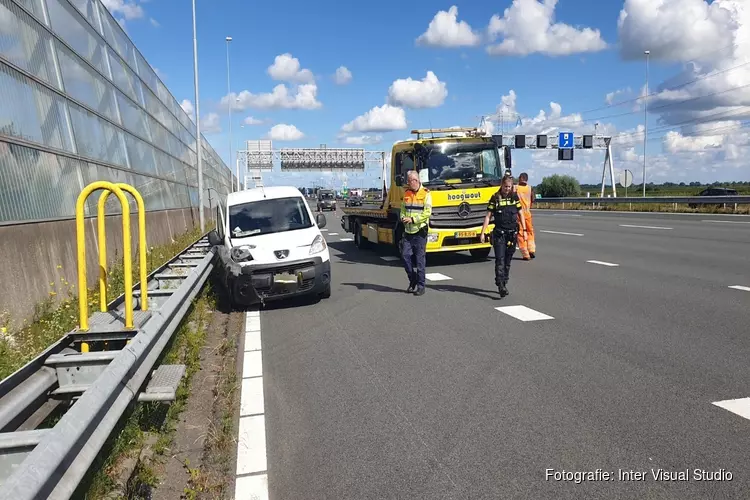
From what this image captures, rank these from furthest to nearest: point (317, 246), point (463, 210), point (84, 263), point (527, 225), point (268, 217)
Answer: point (527, 225)
point (463, 210)
point (268, 217)
point (317, 246)
point (84, 263)

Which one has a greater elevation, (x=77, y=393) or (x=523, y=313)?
(x=77, y=393)

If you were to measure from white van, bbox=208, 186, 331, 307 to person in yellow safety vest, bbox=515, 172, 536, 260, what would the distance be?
4748mm

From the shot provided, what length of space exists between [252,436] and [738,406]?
3.42m

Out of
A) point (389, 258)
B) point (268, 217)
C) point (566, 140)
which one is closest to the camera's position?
point (268, 217)

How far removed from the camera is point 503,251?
9.69 metres

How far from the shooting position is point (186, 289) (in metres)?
7.10

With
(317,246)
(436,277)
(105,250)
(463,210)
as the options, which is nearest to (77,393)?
(105,250)

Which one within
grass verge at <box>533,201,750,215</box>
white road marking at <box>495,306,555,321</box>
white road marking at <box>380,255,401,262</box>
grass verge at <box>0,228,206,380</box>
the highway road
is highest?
grass verge at <box>533,201,750,215</box>

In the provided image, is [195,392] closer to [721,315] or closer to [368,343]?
[368,343]

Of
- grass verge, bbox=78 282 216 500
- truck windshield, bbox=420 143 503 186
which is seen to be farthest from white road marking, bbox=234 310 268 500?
truck windshield, bbox=420 143 503 186

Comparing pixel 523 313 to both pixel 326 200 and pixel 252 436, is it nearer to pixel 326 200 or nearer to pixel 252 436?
pixel 252 436

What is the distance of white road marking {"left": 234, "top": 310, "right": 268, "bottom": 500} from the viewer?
146 inches

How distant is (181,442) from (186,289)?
2893mm

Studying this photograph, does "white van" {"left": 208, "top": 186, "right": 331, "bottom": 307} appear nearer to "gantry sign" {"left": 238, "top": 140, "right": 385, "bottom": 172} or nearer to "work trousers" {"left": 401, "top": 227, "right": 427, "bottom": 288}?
"work trousers" {"left": 401, "top": 227, "right": 427, "bottom": 288}
